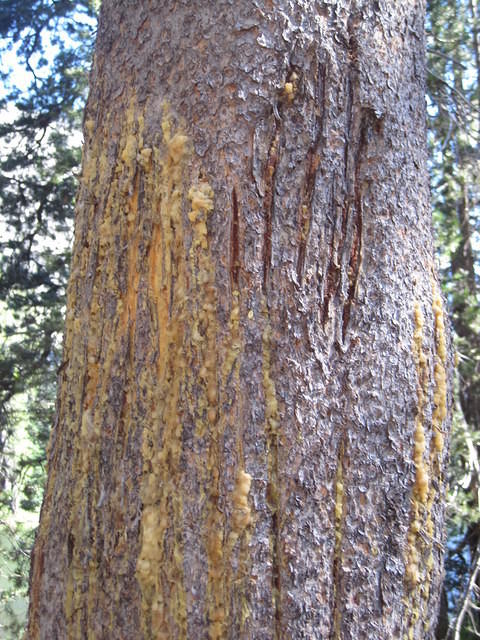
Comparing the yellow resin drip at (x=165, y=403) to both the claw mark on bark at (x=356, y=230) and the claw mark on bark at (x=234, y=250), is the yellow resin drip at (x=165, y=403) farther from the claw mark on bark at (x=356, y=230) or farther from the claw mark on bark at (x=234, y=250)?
the claw mark on bark at (x=356, y=230)

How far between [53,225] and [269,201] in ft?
21.1

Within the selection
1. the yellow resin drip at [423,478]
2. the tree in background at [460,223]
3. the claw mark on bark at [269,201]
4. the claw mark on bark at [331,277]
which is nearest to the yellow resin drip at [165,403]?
the claw mark on bark at [269,201]

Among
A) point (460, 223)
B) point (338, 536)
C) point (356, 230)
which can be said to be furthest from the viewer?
point (460, 223)

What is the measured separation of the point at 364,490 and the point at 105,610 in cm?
49

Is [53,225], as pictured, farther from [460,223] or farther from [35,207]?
[460,223]

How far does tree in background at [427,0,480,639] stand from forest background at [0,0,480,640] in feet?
0.05

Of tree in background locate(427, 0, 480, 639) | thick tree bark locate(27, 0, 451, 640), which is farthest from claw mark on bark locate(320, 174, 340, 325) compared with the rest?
tree in background locate(427, 0, 480, 639)

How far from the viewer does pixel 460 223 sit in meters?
6.30

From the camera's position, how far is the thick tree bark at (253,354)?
105 centimetres

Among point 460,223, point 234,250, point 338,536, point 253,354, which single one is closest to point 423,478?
point 338,536

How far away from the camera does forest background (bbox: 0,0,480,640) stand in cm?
572

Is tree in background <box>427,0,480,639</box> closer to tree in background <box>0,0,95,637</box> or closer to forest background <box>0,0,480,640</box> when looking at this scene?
forest background <box>0,0,480,640</box>

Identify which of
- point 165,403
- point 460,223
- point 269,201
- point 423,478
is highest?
point 460,223

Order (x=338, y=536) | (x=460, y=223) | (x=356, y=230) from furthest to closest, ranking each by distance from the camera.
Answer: (x=460, y=223) < (x=356, y=230) < (x=338, y=536)
